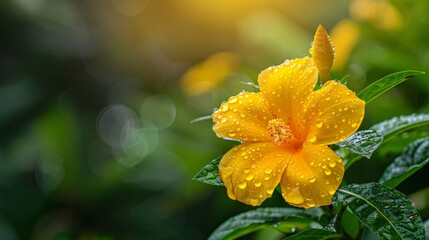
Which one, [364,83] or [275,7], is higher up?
[364,83]

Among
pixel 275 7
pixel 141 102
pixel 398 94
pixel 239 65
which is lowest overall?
pixel 141 102

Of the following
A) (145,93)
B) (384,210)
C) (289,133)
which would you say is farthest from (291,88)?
(145,93)

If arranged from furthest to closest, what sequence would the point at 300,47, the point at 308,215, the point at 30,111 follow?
1. the point at 30,111
2. the point at 300,47
3. the point at 308,215

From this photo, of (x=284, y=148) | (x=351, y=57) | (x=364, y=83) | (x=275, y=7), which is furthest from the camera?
(x=275, y=7)

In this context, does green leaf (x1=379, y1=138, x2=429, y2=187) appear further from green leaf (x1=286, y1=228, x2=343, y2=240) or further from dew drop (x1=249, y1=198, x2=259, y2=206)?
dew drop (x1=249, y1=198, x2=259, y2=206)

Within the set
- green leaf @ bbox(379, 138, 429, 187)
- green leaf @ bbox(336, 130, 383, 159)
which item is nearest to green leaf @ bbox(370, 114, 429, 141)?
green leaf @ bbox(379, 138, 429, 187)

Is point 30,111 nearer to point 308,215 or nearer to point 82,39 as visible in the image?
point 82,39

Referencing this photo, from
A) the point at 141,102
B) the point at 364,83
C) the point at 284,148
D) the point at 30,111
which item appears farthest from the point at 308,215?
the point at 30,111
